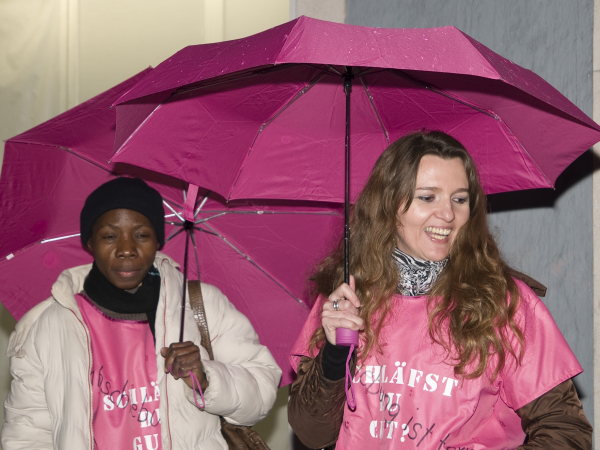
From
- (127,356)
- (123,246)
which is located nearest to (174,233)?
(123,246)

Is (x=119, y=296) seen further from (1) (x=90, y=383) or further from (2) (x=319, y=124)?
(2) (x=319, y=124)

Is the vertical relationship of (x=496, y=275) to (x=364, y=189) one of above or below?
below

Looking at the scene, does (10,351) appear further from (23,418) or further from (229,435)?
(229,435)

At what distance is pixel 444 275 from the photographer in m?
2.37

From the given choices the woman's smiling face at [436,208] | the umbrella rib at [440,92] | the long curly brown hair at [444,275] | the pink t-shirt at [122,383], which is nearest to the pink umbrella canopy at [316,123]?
the umbrella rib at [440,92]

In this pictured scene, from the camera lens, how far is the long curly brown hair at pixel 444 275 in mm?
2160

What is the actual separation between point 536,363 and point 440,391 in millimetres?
312

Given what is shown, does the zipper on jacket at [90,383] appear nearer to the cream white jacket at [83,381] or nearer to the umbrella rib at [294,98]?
the cream white jacket at [83,381]

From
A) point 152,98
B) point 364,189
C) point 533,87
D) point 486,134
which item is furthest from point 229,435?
point 533,87

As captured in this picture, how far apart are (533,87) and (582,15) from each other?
1.22m

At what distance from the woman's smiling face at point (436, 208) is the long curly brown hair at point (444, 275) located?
0.10 ft

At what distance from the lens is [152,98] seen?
2.50 meters

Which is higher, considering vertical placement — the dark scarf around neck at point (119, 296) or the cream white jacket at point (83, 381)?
the dark scarf around neck at point (119, 296)

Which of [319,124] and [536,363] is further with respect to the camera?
[319,124]
